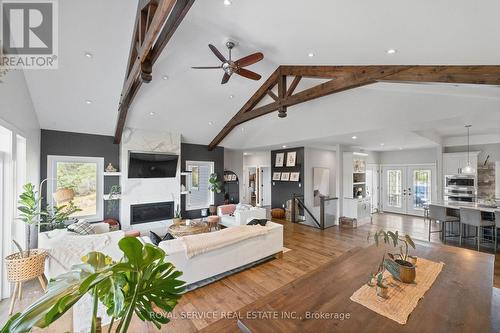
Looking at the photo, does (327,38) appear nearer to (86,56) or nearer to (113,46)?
(113,46)

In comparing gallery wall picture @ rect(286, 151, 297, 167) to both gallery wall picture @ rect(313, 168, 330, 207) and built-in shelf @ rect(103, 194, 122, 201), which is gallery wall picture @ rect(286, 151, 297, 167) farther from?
built-in shelf @ rect(103, 194, 122, 201)

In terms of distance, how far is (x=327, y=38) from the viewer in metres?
2.53

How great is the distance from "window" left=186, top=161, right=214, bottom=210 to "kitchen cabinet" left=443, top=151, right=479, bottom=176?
302 inches

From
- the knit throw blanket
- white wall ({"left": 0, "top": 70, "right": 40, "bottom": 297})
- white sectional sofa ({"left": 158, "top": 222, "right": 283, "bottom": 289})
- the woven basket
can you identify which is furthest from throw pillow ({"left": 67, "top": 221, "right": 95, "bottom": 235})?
the knit throw blanket

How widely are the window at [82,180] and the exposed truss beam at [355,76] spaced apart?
13.9 feet

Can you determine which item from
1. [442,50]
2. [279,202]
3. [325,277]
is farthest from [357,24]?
[279,202]

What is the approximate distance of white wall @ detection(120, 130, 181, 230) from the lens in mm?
5516

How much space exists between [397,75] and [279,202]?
19.1 ft

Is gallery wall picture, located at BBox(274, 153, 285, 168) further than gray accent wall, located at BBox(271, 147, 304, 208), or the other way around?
gallery wall picture, located at BBox(274, 153, 285, 168)

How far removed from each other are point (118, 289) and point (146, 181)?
18.6 ft

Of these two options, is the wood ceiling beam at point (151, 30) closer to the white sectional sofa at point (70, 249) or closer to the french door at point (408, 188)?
the white sectional sofa at point (70, 249)

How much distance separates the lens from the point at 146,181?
5902mm

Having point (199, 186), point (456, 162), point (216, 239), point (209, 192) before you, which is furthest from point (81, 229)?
point (456, 162)

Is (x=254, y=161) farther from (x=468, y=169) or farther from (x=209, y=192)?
(x=468, y=169)
